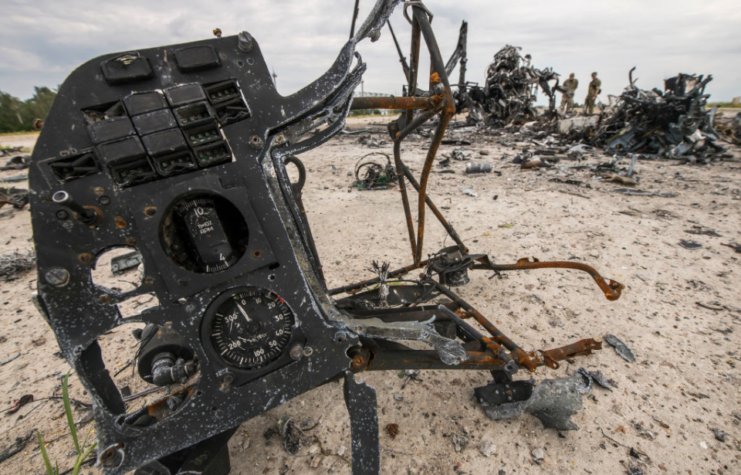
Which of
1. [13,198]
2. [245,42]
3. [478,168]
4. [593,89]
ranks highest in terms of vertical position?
[593,89]

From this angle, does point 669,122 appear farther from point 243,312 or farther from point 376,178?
point 243,312

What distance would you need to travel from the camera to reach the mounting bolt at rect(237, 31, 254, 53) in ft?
4.29

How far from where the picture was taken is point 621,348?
8.48ft

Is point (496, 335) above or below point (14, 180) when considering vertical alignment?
below

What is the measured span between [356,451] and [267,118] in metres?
1.67

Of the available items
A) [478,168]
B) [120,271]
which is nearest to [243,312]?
[120,271]

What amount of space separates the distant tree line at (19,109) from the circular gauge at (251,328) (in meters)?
32.7

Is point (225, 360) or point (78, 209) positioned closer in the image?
point (78, 209)

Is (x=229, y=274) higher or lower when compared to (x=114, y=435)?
higher

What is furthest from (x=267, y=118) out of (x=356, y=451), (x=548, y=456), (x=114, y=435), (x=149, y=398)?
(x=548, y=456)

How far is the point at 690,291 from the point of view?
10.6ft

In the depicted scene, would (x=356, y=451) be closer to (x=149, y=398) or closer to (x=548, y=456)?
(x=548, y=456)

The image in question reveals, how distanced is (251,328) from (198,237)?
49cm

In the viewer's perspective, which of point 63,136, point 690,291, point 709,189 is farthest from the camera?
point 709,189
